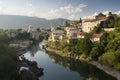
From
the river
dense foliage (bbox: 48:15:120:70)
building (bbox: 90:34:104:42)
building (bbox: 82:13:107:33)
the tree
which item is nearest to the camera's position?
the river

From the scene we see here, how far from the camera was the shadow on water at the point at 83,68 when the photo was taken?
2359 cm

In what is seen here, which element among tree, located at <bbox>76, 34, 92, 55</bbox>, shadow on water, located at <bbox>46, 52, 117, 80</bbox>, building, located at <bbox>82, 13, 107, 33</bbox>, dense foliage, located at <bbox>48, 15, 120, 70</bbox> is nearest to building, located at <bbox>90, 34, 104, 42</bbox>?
dense foliage, located at <bbox>48, 15, 120, 70</bbox>

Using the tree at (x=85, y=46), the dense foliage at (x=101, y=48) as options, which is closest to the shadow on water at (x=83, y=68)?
the dense foliage at (x=101, y=48)

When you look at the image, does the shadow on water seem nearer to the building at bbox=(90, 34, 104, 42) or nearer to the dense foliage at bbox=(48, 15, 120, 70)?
the dense foliage at bbox=(48, 15, 120, 70)

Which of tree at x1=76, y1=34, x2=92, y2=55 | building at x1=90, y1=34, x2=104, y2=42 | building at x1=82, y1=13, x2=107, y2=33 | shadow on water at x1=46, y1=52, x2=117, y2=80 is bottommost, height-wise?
shadow on water at x1=46, y1=52, x2=117, y2=80

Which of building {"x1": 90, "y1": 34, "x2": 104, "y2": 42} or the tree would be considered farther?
building {"x1": 90, "y1": 34, "x2": 104, "y2": 42}

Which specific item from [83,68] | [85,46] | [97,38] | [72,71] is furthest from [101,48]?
[97,38]

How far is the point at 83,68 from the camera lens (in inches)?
1107

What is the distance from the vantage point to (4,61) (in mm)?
18750

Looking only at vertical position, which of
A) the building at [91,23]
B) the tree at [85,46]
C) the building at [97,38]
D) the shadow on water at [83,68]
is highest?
the building at [91,23]

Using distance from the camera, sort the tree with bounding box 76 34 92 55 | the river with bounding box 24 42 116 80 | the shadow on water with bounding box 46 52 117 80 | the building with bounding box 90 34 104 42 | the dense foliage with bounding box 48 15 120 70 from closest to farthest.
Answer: the shadow on water with bounding box 46 52 117 80, the river with bounding box 24 42 116 80, the dense foliage with bounding box 48 15 120 70, the tree with bounding box 76 34 92 55, the building with bounding box 90 34 104 42

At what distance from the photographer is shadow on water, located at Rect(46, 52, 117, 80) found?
23586 millimetres

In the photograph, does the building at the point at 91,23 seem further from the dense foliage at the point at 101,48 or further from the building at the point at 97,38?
the building at the point at 97,38

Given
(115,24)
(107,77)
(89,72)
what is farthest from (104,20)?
(107,77)
